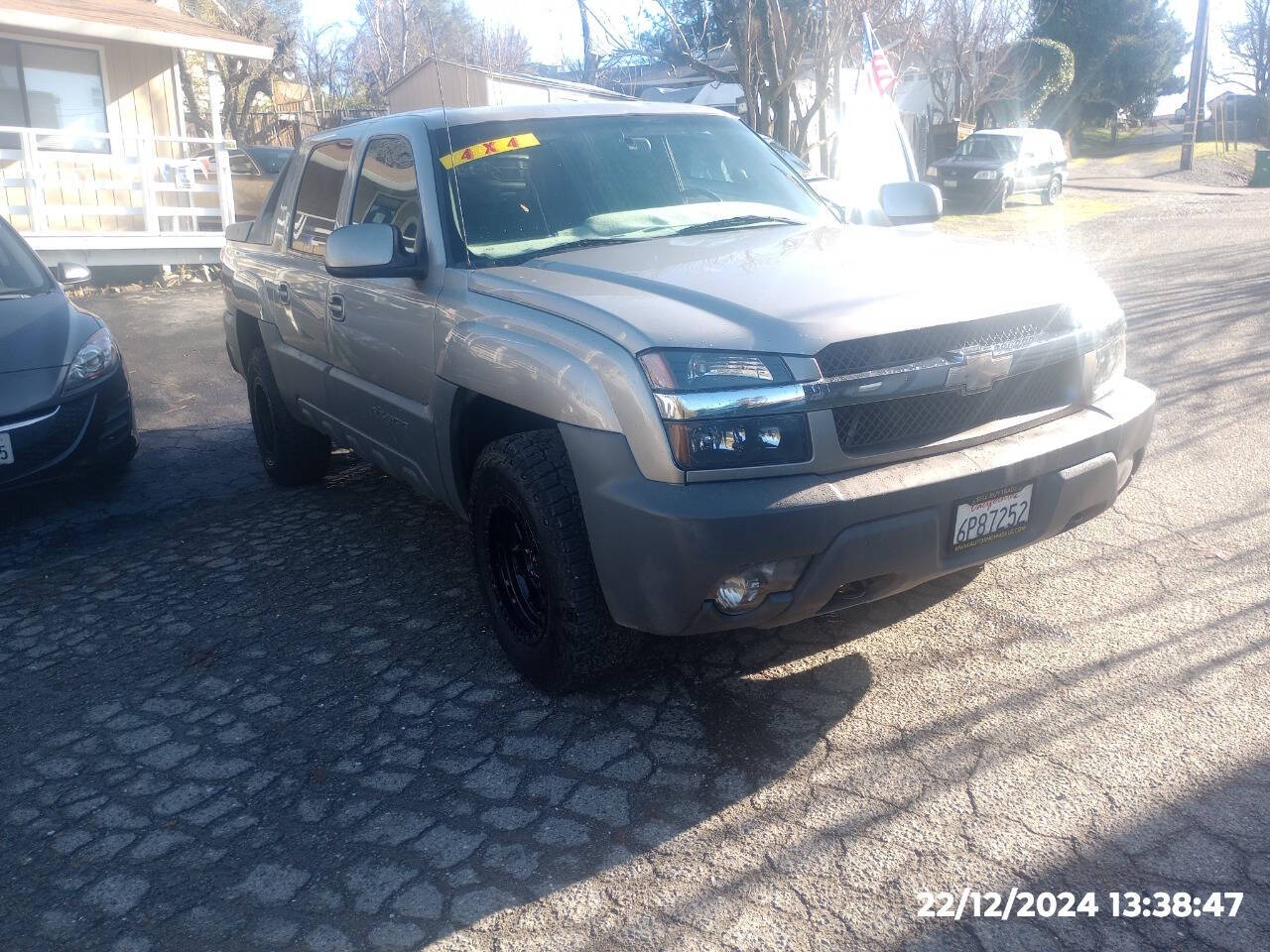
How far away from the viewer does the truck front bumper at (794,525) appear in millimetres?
3021

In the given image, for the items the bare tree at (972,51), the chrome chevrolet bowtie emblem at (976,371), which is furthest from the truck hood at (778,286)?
the bare tree at (972,51)

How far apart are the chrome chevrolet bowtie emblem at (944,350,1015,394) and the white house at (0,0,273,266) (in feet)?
45.2

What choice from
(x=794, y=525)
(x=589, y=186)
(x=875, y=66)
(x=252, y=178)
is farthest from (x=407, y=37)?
(x=794, y=525)

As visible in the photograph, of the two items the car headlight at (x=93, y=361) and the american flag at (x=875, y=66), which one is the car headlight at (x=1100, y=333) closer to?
the car headlight at (x=93, y=361)

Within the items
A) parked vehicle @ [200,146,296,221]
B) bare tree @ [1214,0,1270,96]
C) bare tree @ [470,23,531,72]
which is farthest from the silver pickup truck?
bare tree @ [1214,0,1270,96]

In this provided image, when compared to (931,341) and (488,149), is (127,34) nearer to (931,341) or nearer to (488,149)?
(488,149)

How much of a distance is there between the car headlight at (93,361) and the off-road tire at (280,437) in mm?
746

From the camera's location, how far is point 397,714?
3711 mm

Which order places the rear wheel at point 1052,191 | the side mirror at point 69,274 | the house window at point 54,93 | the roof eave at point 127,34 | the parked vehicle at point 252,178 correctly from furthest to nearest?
the rear wheel at point 1052,191
the parked vehicle at point 252,178
the house window at point 54,93
the roof eave at point 127,34
the side mirror at point 69,274

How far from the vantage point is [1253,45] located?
206ft

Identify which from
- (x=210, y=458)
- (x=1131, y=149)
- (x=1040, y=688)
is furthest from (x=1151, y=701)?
(x=1131, y=149)

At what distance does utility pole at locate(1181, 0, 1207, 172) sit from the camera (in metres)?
31.4

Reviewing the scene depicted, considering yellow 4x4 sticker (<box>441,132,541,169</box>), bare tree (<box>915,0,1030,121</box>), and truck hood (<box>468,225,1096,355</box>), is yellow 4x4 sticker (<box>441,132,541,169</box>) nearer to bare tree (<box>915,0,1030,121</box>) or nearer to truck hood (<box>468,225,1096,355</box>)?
truck hood (<box>468,225,1096,355</box>)

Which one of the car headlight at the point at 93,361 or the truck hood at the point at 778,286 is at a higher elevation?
the truck hood at the point at 778,286
